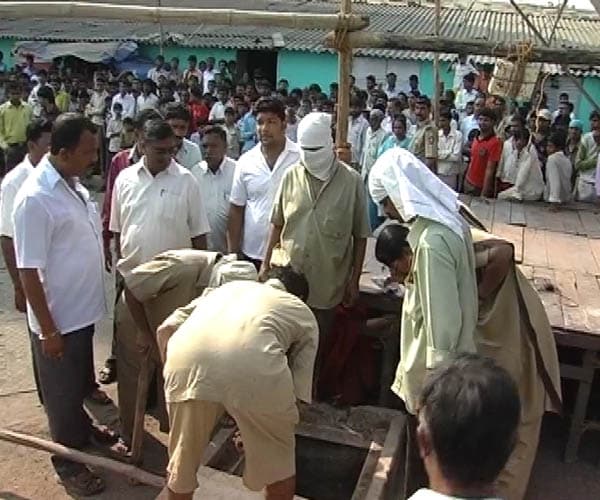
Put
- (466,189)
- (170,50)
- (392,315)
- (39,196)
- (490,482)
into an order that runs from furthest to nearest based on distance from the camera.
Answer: (170,50)
(466,189)
(392,315)
(39,196)
(490,482)

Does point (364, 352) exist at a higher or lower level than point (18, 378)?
higher

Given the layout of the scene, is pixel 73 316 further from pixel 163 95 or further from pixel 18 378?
pixel 163 95

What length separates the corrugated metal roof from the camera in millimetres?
17047

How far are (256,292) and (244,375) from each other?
32cm

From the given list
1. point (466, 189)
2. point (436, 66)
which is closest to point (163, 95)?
point (466, 189)

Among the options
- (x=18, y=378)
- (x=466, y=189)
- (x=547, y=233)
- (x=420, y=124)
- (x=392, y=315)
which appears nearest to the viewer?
(x=392, y=315)

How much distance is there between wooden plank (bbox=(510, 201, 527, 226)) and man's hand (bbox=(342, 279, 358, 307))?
232cm

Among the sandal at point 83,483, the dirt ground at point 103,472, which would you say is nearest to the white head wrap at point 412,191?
the dirt ground at point 103,472

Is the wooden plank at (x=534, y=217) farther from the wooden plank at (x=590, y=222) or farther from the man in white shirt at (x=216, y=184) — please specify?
the man in white shirt at (x=216, y=184)

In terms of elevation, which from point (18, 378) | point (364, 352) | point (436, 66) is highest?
point (436, 66)

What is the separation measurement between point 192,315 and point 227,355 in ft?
0.79

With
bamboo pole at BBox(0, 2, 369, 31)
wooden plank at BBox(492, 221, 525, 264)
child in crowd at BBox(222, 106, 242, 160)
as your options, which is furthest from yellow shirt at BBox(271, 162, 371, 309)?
child in crowd at BBox(222, 106, 242, 160)

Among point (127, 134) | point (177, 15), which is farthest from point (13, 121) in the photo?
point (177, 15)

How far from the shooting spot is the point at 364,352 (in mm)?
4156
